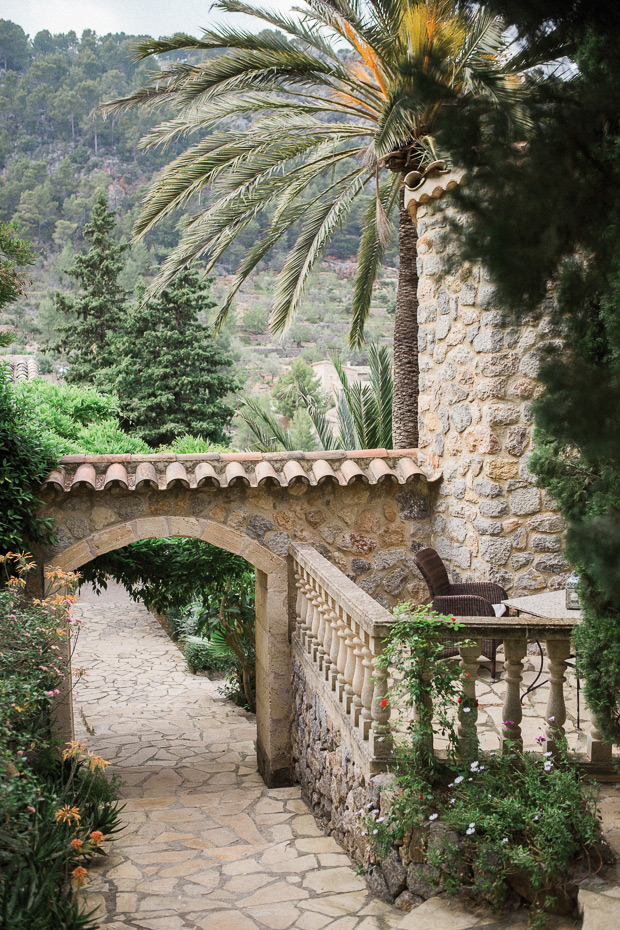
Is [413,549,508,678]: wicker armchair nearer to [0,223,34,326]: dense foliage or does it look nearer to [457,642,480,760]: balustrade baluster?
[457,642,480,760]: balustrade baluster

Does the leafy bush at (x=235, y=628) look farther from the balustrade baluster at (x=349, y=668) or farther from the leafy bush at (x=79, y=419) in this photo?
the balustrade baluster at (x=349, y=668)

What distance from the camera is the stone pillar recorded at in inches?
260

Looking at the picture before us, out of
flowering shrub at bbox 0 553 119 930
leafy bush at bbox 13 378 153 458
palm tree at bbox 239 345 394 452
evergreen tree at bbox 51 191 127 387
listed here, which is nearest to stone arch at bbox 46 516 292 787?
flowering shrub at bbox 0 553 119 930

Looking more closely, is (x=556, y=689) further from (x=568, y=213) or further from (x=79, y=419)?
(x=79, y=419)

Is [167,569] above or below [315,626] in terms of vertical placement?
above

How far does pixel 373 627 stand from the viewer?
3.89 metres

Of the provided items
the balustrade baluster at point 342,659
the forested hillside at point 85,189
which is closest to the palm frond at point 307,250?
the balustrade baluster at point 342,659

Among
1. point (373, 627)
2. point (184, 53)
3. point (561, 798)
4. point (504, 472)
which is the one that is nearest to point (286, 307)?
point (504, 472)

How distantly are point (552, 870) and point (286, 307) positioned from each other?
6.46m

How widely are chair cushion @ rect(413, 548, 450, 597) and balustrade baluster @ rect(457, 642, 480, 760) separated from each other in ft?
5.94

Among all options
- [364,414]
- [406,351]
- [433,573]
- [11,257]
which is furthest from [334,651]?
[364,414]

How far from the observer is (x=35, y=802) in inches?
154

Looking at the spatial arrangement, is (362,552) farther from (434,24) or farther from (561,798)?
(434,24)

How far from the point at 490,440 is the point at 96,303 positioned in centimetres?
1579
